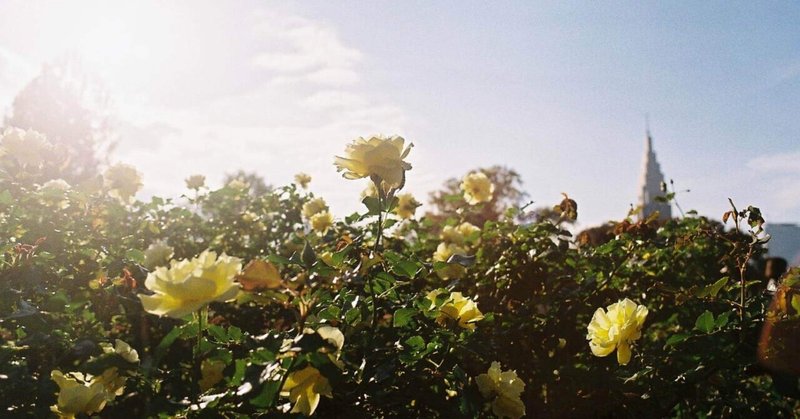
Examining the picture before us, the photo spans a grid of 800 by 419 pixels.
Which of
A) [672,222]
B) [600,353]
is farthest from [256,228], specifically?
[600,353]

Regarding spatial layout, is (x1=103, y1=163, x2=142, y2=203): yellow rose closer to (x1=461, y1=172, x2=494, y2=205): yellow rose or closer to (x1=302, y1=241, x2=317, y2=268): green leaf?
(x1=461, y1=172, x2=494, y2=205): yellow rose

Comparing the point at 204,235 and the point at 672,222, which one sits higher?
the point at 204,235

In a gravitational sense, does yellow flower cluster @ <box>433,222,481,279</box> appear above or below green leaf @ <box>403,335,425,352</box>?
above

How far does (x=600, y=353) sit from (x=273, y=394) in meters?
1.10

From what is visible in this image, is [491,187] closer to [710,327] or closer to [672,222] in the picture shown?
[672,222]

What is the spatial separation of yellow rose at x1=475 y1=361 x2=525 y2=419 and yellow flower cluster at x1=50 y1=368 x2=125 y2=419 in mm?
937

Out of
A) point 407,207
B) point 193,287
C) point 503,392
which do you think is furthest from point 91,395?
point 407,207

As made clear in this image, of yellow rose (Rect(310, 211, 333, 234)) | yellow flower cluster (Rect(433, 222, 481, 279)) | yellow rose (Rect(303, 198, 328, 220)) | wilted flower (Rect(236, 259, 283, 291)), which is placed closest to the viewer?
wilted flower (Rect(236, 259, 283, 291))

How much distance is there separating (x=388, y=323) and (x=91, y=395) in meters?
1.04

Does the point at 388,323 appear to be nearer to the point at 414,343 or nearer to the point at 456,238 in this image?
the point at 414,343

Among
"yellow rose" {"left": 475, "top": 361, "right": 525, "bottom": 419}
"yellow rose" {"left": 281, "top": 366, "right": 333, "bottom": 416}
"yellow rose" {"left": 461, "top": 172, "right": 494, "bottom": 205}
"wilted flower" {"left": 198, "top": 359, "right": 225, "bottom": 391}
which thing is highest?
"yellow rose" {"left": 461, "top": 172, "right": 494, "bottom": 205}

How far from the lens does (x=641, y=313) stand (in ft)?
5.92

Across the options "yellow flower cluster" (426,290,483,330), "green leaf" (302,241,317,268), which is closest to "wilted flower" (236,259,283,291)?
"green leaf" (302,241,317,268)

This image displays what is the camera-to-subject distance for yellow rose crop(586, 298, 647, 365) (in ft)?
5.92
